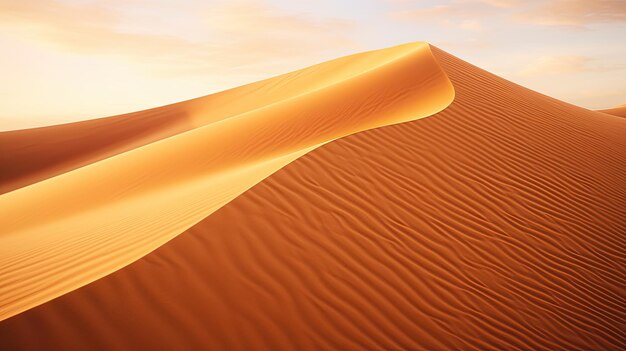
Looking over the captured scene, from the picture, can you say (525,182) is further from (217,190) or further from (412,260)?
(217,190)

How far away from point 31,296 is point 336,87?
955 cm

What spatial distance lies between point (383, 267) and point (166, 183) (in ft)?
19.4

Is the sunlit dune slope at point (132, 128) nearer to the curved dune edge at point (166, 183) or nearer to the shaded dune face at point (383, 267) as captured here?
the curved dune edge at point (166, 183)

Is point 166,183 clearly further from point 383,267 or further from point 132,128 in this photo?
point 132,128

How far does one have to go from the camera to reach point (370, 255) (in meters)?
4.46

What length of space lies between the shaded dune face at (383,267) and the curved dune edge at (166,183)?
446 mm

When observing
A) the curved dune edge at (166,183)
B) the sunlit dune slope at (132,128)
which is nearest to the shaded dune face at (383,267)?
the curved dune edge at (166,183)

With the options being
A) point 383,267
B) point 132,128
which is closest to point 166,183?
point 383,267

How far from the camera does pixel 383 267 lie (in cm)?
435

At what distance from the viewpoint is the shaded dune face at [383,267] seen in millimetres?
3455

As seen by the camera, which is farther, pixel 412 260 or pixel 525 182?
pixel 525 182

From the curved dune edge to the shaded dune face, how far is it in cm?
45

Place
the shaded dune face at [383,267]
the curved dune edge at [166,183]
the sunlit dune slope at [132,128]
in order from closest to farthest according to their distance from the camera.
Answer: the shaded dune face at [383,267]
the curved dune edge at [166,183]
the sunlit dune slope at [132,128]

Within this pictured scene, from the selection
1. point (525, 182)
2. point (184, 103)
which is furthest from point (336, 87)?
point (184, 103)
